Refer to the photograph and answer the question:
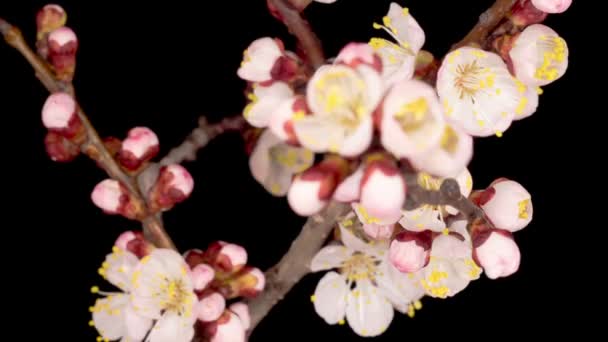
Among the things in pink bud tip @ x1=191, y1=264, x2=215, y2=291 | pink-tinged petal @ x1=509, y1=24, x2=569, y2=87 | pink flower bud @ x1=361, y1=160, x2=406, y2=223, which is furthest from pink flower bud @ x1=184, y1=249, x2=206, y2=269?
pink-tinged petal @ x1=509, y1=24, x2=569, y2=87

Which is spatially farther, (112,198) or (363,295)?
(363,295)

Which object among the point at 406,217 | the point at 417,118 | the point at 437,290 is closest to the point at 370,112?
the point at 417,118

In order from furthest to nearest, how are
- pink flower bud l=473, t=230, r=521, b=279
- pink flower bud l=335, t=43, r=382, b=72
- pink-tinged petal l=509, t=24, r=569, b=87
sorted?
pink-tinged petal l=509, t=24, r=569, b=87 → pink flower bud l=473, t=230, r=521, b=279 → pink flower bud l=335, t=43, r=382, b=72

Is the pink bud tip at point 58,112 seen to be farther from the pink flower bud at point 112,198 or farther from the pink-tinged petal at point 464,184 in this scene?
the pink-tinged petal at point 464,184

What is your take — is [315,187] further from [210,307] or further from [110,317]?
[110,317]

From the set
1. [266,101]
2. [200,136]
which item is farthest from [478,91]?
[200,136]

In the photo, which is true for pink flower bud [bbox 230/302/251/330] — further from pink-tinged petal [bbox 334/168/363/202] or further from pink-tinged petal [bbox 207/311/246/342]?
pink-tinged petal [bbox 334/168/363/202]

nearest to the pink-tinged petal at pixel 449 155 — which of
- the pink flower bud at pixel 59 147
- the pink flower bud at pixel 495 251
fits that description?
the pink flower bud at pixel 495 251
